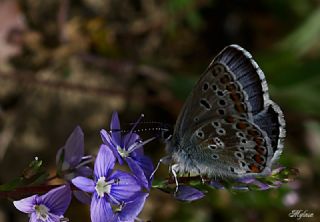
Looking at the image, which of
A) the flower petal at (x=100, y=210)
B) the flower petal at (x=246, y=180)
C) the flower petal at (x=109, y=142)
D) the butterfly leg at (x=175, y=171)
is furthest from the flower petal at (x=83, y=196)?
the flower petal at (x=246, y=180)

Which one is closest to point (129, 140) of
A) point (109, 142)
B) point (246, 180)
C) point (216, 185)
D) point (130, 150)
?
point (130, 150)

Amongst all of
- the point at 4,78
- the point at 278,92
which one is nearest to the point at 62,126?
the point at 4,78

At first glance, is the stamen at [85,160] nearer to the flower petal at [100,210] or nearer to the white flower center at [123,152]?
the white flower center at [123,152]

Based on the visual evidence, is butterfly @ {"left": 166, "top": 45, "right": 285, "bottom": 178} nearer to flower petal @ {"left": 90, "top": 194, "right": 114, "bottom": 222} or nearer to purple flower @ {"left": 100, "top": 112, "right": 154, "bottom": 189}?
purple flower @ {"left": 100, "top": 112, "right": 154, "bottom": 189}

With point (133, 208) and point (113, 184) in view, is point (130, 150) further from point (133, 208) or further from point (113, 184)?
point (133, 208)

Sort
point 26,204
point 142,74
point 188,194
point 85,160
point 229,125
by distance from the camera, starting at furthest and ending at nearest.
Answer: point 142,74 < point 85,160 < point 229,125 < point 188,194 < point 26,204

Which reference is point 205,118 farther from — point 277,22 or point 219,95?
point 277,22

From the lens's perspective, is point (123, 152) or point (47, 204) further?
point (123, 152)
